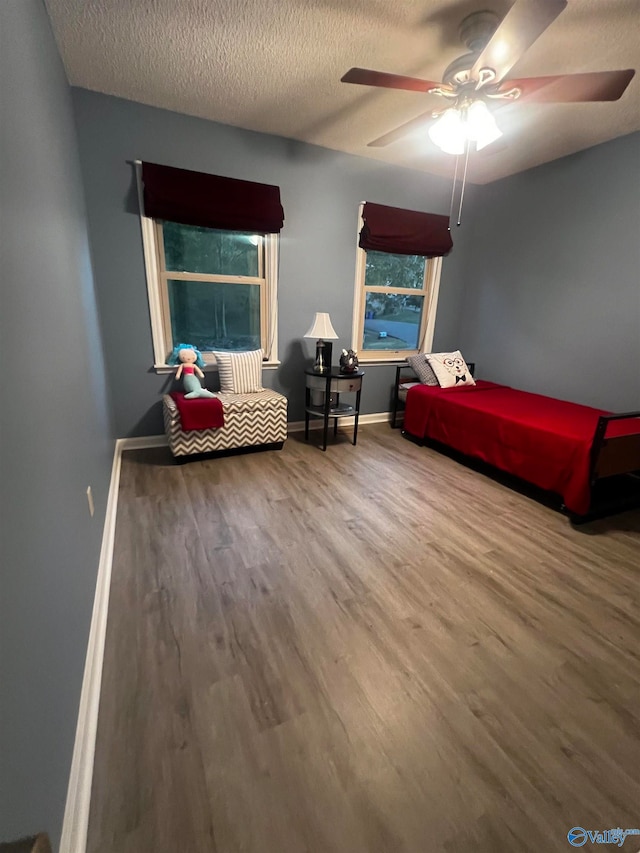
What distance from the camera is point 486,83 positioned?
179 cm

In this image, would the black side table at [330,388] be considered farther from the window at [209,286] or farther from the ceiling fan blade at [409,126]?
the ceiling fan blade at [409,126]

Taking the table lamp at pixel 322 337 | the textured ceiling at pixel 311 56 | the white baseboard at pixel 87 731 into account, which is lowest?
the white baseboard at pixel 87 731

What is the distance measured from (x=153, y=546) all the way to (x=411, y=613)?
1.37 metres

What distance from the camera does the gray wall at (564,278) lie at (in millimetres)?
3049

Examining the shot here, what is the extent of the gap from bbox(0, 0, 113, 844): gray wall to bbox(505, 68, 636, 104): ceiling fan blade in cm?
206

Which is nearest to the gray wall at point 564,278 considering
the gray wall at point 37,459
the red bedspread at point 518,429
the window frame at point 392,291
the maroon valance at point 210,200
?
the red bedspread at point 518,429

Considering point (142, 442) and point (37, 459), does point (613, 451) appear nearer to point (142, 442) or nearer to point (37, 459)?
point (37, 459)

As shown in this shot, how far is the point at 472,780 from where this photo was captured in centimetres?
106

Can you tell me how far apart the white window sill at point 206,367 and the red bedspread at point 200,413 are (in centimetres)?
43

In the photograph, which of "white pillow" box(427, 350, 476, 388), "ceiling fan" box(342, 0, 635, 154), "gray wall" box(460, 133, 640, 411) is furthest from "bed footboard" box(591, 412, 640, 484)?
"ceiling fan" box(342, 0, 635, 154)

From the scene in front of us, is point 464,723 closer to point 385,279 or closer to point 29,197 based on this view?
point 29,197

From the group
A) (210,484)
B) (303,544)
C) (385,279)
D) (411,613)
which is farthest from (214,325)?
(411,613)

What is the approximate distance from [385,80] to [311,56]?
0.67 metres

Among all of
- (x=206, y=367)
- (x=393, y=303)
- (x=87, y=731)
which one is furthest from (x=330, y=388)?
(x=87, y=731)
